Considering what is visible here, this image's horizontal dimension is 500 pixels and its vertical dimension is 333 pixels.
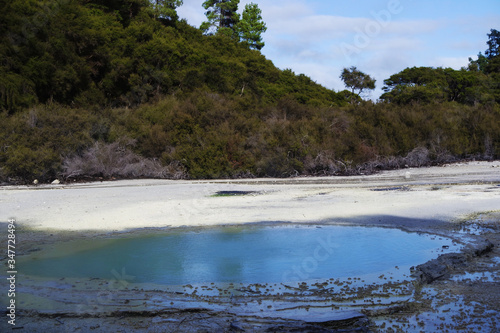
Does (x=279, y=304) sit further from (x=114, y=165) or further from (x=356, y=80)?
(x=356, y=80)

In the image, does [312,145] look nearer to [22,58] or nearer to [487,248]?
[487,248]

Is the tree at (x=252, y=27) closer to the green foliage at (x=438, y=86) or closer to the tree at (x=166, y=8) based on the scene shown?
the tree at (x=166, y=8)

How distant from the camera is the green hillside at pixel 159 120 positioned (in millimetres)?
17344

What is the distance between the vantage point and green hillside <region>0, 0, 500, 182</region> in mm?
17344

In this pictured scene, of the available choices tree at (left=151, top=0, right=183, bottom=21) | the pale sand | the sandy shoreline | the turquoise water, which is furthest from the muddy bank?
tree at (left=151, top=0, right=183, bottom=21)

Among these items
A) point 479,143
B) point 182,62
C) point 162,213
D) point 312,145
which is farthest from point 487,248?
point 182,62

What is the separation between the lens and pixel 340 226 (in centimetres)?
901

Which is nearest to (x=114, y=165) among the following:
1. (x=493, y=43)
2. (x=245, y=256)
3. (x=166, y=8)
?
(x=245, y=256)

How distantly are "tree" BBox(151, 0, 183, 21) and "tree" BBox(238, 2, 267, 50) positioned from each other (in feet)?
24.1

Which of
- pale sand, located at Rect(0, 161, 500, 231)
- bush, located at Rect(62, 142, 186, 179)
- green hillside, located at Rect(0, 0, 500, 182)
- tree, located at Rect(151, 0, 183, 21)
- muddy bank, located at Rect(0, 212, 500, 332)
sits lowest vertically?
muddy bank, located at Rect(0, 212, 500, 332)

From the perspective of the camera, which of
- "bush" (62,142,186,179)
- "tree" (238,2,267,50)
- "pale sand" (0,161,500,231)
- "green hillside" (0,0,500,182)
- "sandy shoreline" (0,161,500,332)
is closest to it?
"sandy shoreline" (0,161,500,332)

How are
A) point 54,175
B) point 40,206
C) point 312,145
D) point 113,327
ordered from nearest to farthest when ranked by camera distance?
point 113,327
point 40,206
point 54,175
point 312,145

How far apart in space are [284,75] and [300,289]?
34.1 m

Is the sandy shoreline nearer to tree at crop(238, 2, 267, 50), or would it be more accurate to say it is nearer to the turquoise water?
the turquoise water
